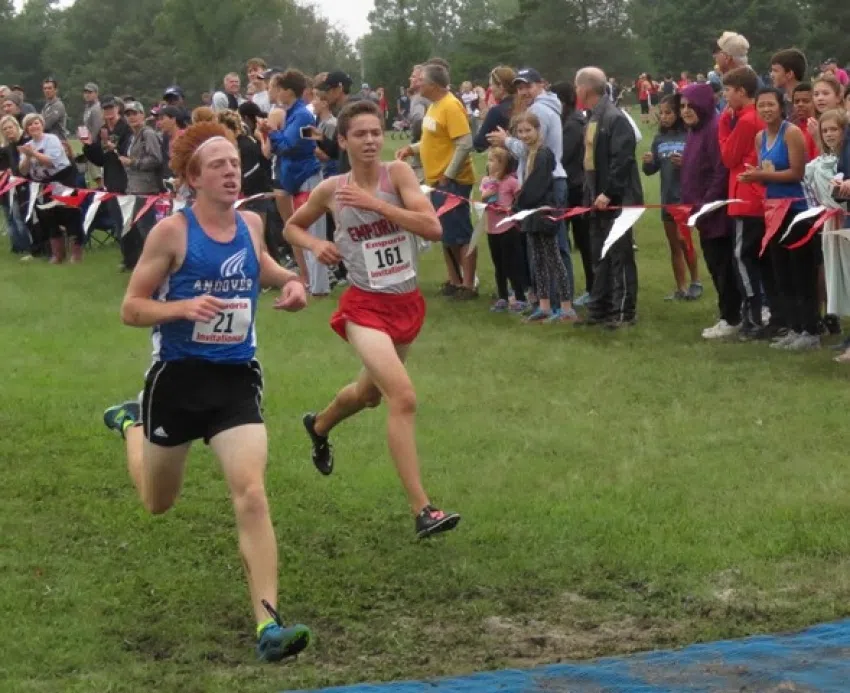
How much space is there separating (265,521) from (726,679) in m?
1.81

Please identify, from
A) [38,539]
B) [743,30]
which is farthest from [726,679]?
[743,30]

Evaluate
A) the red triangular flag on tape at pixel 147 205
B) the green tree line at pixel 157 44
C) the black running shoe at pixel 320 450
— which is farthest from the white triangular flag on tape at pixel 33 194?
the green tree line at pixel 157 44

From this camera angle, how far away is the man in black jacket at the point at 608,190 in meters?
12.5

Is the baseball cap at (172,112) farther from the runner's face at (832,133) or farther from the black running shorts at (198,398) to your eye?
the black running shorts at (198,398)

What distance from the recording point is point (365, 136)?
729 centimetres

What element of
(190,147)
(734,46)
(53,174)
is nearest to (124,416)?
(190,147)

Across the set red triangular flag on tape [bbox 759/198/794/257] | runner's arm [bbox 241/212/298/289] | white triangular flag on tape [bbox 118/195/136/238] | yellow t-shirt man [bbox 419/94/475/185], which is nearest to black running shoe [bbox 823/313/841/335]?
red triangular flag on tape [bbox 759/198/794/257]

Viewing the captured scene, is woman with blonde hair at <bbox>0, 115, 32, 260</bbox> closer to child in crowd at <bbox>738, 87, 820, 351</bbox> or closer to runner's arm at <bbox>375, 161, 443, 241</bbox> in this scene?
child in crowd at <bbox>738, 87, 820, 351</bbox>

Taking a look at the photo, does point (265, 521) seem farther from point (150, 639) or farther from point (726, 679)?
point (726, 679)

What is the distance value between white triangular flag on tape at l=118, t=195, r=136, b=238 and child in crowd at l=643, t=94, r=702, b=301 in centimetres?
652

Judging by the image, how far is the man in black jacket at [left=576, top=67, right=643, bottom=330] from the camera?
12453 millimetres

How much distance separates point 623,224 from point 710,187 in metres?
0.83

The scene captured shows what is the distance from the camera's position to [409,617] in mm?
6195

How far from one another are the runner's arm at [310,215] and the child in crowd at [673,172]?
6112 mm
